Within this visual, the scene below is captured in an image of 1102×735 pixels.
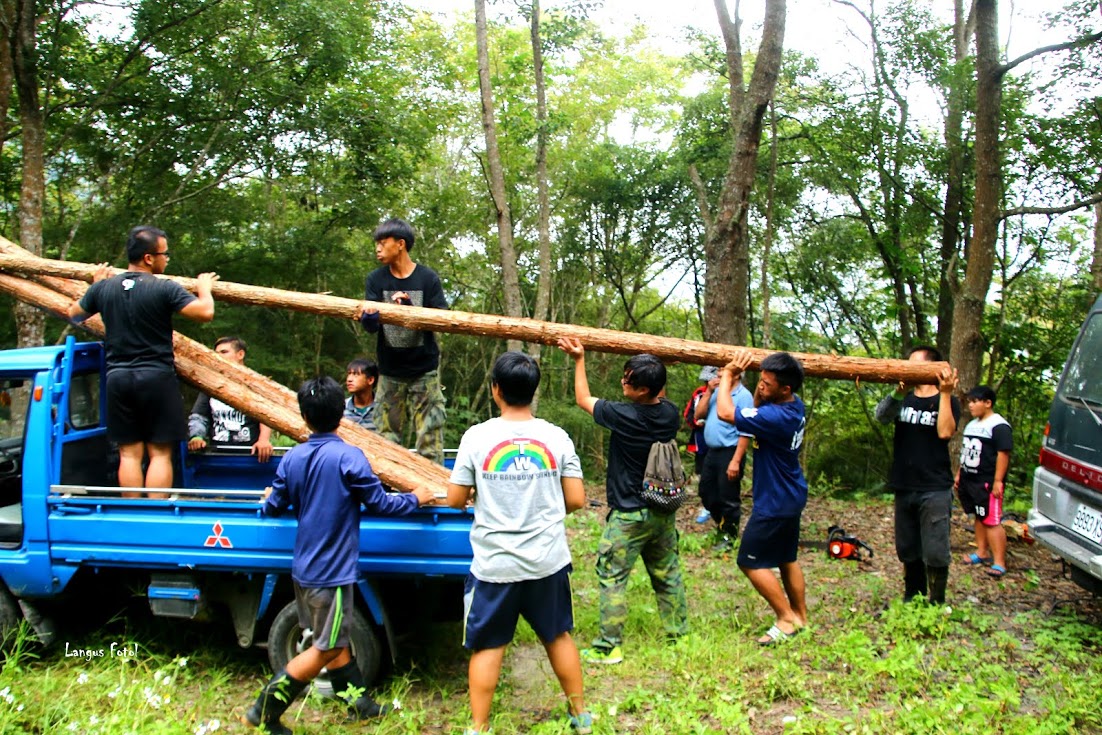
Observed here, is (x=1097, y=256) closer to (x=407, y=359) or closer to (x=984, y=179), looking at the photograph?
(x=984, y=179)

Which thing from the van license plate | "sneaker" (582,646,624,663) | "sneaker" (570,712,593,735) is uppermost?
the van license plate

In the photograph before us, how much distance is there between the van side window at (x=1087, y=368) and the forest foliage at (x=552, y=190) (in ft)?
17.1

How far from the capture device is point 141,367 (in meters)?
4.70

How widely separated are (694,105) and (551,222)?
3.98 meters

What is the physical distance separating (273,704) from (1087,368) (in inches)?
209

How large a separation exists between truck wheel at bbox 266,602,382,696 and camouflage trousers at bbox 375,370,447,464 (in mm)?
1675

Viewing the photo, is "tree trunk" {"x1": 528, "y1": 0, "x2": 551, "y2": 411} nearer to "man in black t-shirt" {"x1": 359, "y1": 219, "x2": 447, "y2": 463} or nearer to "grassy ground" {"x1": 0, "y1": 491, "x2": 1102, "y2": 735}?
"man in black t-shirt" {"x1": 359, "y1": 219, "x2": 447, "y2": 463}

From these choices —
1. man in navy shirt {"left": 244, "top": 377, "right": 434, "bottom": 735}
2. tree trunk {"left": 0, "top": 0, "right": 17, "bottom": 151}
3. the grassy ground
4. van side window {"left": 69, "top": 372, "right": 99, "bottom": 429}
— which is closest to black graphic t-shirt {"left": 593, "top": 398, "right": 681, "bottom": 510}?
the grassy ground

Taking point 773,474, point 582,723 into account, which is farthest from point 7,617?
point 773,474

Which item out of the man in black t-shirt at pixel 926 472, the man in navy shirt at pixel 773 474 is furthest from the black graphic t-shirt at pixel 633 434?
the man in black t-shirt at pixel 926 472

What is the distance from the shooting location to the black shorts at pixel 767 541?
15.3 ft

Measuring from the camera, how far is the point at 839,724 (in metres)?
3.62

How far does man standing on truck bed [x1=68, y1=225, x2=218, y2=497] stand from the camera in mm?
4676

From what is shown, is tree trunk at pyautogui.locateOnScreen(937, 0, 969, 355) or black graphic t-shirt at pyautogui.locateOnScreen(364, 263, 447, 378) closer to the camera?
black graphic t-shirt at pyautogui.locateOnScreen(364, 263, 447, 378)
